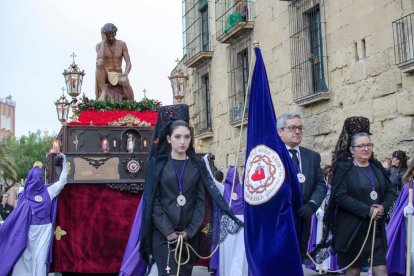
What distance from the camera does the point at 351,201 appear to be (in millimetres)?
5781

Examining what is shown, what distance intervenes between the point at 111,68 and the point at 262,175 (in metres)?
6.61

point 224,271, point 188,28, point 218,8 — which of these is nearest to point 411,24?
point 224,271

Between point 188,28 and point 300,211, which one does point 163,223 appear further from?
point 188,28

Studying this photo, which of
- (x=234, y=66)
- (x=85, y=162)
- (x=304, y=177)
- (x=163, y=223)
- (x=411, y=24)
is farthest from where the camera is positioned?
(x=234, y=66)

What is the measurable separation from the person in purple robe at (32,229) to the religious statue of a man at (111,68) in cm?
297

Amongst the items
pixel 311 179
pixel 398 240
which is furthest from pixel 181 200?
pixel 398 240

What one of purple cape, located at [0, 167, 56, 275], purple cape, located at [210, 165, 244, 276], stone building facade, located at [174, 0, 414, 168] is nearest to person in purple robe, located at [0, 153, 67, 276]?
purple cape, located at [0, 167, 56, 275]

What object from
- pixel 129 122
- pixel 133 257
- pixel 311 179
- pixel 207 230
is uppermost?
pixel 129 122

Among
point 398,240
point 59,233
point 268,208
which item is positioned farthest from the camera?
point 59,233

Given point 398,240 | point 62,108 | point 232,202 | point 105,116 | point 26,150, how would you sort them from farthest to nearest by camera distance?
point 26,150
point 62,108
point 105,116
point 232,202
point 398,240

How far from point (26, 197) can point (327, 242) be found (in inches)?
170

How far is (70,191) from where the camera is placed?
28.6ft

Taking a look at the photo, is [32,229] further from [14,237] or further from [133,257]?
[133,257]

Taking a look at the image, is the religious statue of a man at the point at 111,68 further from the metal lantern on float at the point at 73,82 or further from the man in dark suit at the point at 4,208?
the man in dark suit at the point at 4,208
